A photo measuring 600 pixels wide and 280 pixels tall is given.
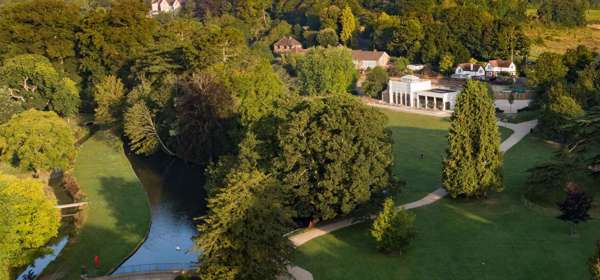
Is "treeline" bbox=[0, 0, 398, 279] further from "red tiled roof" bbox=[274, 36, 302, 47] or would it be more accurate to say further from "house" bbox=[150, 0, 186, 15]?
"house" bbox=[150, 0, 186, 15]

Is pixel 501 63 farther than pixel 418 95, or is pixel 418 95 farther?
pixel 501 63

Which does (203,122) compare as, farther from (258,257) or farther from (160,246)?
(258,257)

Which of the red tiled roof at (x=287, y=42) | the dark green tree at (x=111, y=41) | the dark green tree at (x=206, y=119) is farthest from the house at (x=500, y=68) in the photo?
the dark green tree at (x=111, y=41)

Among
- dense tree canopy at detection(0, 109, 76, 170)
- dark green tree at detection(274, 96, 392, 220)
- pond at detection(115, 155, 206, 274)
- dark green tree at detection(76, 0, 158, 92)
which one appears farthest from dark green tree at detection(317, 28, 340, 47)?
dark green tree at detection(274, 96, 392, 220)

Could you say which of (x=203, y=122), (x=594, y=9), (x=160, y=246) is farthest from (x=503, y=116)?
(x=594, y=9)

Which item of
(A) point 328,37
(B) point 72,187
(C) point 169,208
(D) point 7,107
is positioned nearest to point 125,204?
(C) point 169,208

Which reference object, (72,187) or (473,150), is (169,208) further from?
(473,150)
